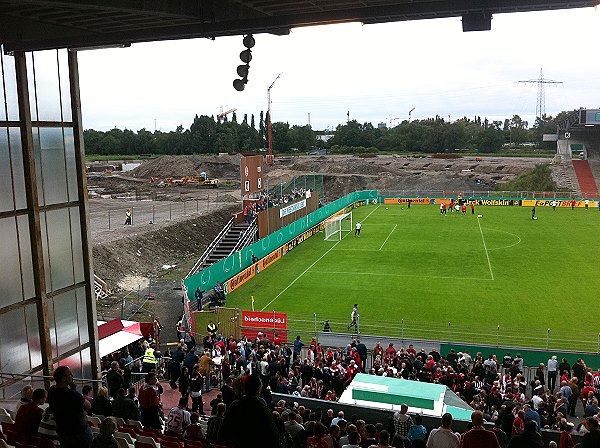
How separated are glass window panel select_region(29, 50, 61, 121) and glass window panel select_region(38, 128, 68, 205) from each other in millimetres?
370

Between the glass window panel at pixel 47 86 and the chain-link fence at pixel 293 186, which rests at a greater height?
the glass window panel at pixel 47 86

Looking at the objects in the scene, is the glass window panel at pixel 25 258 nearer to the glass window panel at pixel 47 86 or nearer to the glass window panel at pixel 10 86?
the glass window panel at pixel 10 86

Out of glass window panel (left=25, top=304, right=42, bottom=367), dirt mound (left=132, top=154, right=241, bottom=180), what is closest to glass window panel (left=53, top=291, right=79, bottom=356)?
glass window panel (left=25, top=304, right=42, bottom=367)

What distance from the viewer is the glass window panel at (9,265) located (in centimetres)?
1187

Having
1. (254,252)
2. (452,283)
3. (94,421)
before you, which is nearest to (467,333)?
(452,283)

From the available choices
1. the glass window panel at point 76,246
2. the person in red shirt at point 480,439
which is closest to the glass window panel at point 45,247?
the glass window panel at point 76,246

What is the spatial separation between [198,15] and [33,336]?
26.1 feet

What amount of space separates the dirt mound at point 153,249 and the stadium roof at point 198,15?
21.6 metres

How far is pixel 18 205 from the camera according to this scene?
40.1 feet

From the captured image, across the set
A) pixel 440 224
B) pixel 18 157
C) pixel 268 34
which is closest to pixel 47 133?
pixel 18 157

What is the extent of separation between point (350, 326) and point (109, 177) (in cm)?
6451

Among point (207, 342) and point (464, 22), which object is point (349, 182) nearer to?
point (207, 342)

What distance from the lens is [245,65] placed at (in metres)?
9.03

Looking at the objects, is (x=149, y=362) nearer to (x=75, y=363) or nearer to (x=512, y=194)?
(x=75, y=363)
